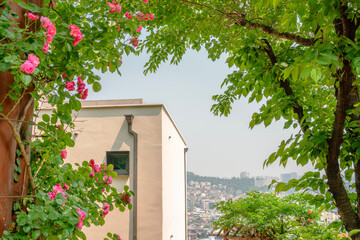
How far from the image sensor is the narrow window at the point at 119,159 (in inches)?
208

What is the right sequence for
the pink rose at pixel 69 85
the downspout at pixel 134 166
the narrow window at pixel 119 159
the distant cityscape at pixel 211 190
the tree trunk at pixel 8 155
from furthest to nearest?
the distant cityscape at pixel 211 190 < the narrow window at pixel 119 159 < the downspout at pixel 134 166 < the pink rose at pixel 69 85 < the tree trunk at pixel 8 155

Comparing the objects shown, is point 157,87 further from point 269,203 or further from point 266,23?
point 266,23

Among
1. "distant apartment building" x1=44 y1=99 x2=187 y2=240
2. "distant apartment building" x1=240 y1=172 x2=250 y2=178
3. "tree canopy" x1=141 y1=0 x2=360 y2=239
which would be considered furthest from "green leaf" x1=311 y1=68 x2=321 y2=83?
"distant apartment building" x1=240 y1=172 x2=250 y2=178

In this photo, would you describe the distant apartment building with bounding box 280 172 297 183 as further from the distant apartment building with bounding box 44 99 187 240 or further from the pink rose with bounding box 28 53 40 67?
the distant apartment building with bounding box 44 99 187 240

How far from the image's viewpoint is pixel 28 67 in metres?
0.96

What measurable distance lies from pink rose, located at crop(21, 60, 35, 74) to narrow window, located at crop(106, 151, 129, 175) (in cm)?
440

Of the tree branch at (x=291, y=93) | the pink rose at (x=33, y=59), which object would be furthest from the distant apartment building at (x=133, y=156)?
the pink rose at (x=33, y=59)

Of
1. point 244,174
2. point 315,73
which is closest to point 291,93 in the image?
point 315,73

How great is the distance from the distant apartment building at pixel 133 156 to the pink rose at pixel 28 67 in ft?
14.1

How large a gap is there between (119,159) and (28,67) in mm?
4546

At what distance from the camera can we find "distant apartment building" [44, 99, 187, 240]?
5000 mm

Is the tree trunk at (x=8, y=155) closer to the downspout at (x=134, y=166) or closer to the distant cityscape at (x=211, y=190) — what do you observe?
the downspout at (x=134, y=166)

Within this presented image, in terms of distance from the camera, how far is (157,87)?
21.1 ft

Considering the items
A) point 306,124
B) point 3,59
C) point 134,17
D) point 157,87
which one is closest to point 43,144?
point 3,59
